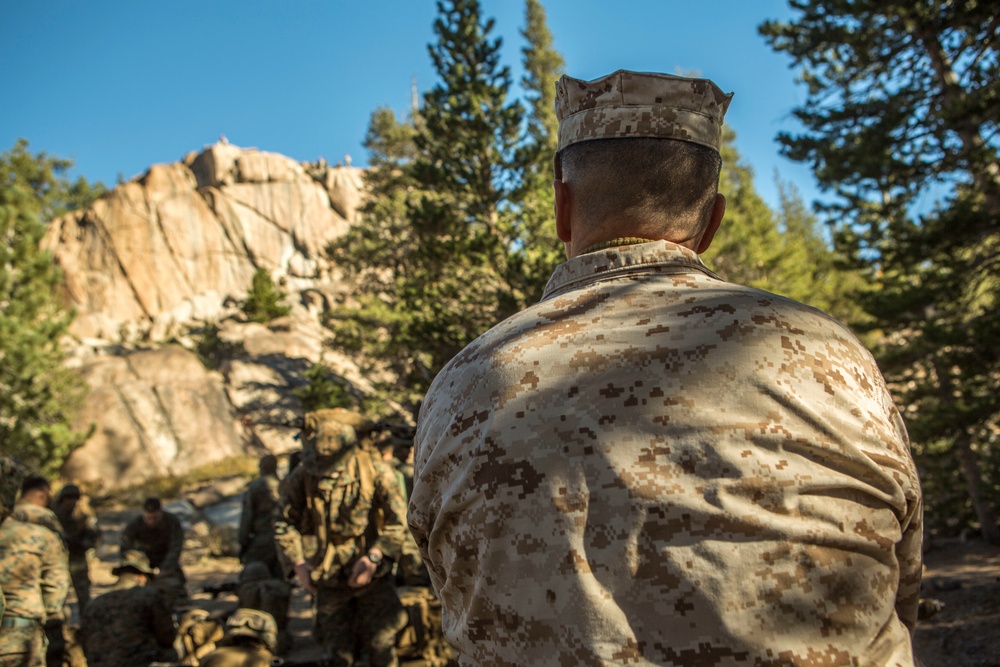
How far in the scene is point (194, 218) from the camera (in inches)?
2040

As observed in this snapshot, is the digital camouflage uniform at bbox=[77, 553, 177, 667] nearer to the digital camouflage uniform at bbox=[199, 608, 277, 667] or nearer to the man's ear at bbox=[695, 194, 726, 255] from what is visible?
the digital camouflage uniform at bbox=[199, 608, 277, 667]

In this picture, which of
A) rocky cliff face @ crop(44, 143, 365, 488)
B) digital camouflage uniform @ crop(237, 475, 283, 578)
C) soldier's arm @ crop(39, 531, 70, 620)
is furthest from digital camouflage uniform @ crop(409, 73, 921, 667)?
rocky cliff face @ crop(44, 143, 365, 488)

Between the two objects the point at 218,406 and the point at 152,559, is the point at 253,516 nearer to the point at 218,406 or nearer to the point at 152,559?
the point at 152,559

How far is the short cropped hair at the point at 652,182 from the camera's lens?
1.64 m

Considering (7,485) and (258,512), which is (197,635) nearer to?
(258,512)

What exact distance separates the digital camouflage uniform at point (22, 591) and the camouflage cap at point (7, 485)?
63cm

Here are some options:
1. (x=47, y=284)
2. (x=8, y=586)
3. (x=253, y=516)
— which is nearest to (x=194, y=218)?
(x=47, y=284)

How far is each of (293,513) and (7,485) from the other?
2.14 m

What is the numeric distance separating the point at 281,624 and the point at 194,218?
159ft

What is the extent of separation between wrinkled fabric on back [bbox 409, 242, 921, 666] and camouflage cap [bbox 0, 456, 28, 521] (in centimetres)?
443

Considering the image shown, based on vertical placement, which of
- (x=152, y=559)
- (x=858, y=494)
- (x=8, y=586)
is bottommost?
(x=152, y=559)

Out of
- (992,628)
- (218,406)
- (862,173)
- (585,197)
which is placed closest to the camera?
(585,197)

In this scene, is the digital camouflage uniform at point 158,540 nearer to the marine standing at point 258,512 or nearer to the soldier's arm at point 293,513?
the marine standing at point 258,512

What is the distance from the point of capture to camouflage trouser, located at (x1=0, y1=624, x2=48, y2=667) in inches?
201
